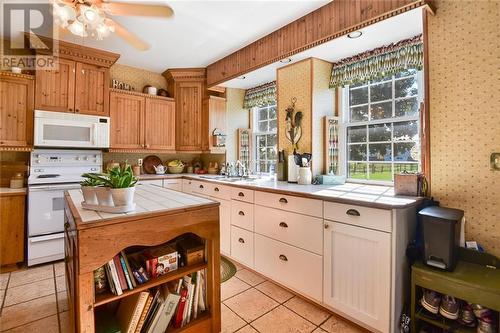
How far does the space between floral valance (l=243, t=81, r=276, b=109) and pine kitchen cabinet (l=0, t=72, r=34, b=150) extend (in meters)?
2.80

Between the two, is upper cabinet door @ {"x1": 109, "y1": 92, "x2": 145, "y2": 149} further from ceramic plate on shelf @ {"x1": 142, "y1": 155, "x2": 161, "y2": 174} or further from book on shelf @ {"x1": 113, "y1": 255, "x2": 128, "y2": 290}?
book on shelf @ {"x1": 113, "y1": 255, "x2": 128, "y2": 290}

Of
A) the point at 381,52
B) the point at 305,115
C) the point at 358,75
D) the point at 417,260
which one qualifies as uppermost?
the point at 381,52

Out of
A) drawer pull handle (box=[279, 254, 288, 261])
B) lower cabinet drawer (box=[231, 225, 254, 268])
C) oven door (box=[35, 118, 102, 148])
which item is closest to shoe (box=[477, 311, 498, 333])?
drawer pull handle (box=[279, 254, 288, 261])

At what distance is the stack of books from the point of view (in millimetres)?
1317

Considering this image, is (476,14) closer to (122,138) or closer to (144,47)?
(144,47)

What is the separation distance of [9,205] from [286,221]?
9.56ft

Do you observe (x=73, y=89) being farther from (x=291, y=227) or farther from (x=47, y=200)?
(x=291, y=227)

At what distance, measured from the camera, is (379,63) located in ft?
7.91

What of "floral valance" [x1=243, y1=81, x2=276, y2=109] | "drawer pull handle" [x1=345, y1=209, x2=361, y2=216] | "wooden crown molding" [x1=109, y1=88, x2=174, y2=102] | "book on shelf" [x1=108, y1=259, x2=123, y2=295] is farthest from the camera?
"floral valance" [x1=243, y1=81, x2=276, y2=109]

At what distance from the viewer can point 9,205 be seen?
2.63m

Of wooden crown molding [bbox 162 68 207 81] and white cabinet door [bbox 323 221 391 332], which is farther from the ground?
wooden crown molding [bbox 162 68 207 81]

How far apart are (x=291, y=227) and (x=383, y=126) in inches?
56.3

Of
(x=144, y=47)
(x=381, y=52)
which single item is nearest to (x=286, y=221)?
(x=381, y=52)

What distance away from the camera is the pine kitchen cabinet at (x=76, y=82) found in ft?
9.52
